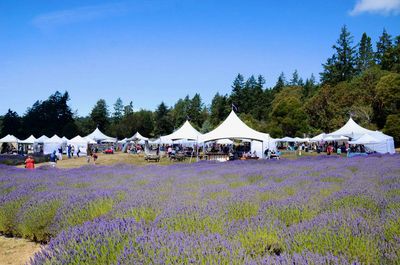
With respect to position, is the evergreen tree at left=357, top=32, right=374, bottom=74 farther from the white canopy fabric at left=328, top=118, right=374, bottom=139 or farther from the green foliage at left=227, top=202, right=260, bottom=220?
the green foliage at left=227, top=202, right=260, bottom=220

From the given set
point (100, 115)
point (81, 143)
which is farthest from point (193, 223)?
point (100, 115)

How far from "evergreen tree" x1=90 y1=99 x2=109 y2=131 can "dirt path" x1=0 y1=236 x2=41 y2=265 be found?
285 ft

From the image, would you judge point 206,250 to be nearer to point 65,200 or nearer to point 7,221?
point 65,200

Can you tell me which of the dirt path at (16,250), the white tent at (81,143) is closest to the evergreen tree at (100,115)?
the white tent at (81,143)

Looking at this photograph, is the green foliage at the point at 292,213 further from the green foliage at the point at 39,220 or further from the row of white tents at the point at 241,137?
the row of white tents at the point at 241,137

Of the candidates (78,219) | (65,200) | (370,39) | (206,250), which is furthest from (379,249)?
(370,39)

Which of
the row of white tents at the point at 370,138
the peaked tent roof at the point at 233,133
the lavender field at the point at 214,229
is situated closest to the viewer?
the lavender field at the point at 214,229

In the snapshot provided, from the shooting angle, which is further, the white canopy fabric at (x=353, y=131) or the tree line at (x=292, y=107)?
the tree line at (x=292, y=107)

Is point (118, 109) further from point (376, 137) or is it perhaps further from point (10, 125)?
point (376, 137)

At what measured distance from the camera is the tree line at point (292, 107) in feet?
152

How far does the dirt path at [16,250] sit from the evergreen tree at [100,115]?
86.8 m

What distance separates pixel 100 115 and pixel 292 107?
2002 inches

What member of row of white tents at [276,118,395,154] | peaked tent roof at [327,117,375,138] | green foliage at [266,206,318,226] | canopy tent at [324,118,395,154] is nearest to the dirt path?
green foliage at [266,206,318,226]

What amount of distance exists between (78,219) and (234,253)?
2697 mm
